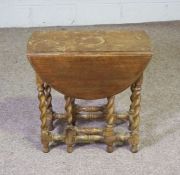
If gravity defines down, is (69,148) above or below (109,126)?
below

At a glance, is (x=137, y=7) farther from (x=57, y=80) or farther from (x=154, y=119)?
(x=57, y=80)

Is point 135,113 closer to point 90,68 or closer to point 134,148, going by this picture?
point 134,148

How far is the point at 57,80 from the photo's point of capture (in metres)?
1.64

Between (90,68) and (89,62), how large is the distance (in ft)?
0.10

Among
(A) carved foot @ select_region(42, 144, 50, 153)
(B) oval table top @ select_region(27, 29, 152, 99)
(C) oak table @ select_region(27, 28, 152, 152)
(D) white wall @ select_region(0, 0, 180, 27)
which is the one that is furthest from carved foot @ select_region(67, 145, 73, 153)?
(D) white wall @ select_region(0, 0, 180, 27)

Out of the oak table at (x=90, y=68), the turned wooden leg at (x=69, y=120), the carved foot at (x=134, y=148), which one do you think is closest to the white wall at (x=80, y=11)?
Answer: the oak table at (x=90, y=68)

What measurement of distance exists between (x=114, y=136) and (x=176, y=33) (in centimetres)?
188

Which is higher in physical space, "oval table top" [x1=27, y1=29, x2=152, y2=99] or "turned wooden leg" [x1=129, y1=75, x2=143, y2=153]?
"oval table top" [x1=27, y1=29, x2=152, y2=99]

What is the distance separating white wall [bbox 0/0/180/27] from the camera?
3467 mm

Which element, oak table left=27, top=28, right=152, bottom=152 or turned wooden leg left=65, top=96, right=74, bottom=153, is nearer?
oak table left=27, top=28, right=152, bottom=152

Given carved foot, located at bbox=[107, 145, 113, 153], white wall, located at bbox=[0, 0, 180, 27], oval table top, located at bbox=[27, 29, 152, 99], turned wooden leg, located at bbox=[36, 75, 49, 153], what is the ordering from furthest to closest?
white wall, located at bbox=[0, 0, 180, 27] → carved foot, located at bbox=[107, 145, 113, 153] → turned wooden leg, located at bbox=[36, 75, 49, 153] → oval table top, located at bbox=[27, 29, 152, 99]

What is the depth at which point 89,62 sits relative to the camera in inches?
62.1

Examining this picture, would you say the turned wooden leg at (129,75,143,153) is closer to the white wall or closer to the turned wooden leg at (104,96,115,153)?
the turned wooden leg at (104,96,115,153)

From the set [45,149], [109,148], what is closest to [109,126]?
[109,148]
